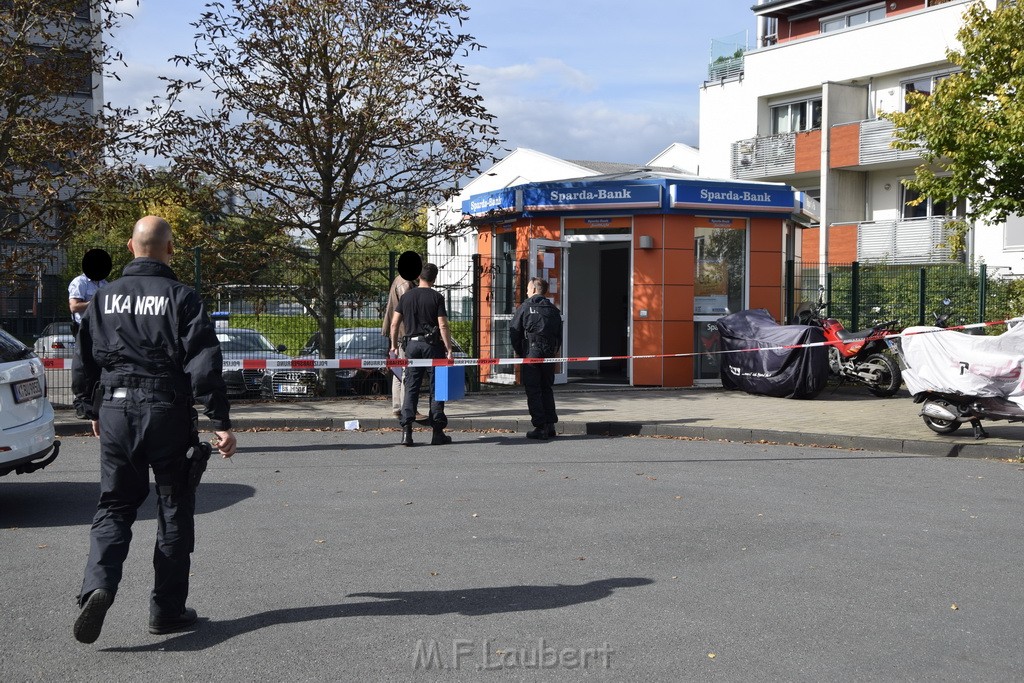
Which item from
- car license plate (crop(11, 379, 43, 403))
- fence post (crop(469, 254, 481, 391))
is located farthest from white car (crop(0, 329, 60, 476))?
fence post (crop(469, 254, 481, 391))

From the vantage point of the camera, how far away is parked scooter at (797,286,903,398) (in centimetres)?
1540

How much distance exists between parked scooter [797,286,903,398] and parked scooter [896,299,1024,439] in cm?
407

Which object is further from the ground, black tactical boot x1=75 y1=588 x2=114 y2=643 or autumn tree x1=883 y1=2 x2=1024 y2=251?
autumn tree x1=883 y1=2 x2=1024 y2=251

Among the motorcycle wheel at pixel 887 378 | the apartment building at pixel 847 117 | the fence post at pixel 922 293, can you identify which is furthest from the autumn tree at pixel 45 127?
the apartment building at pixel 847 117

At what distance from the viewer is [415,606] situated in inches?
196

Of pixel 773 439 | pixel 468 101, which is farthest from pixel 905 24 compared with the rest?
pixel 773 439

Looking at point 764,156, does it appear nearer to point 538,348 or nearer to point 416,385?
point 538,348

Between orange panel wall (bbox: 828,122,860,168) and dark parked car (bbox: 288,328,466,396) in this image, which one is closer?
dark parked car (bbox: 288,328,466,396)

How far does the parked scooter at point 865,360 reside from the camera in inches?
606

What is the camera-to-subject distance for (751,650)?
438cm

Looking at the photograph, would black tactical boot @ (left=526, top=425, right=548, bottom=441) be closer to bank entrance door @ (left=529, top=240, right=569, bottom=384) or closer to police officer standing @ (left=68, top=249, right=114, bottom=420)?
police officer standing @ (left=68, top=249, right=114, bottom=420)

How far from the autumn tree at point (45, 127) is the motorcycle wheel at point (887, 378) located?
11.2 metres

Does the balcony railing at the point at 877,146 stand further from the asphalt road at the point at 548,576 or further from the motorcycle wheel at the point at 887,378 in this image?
the asphalt road at the point at 548,576

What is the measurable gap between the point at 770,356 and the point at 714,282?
93.6 inches
